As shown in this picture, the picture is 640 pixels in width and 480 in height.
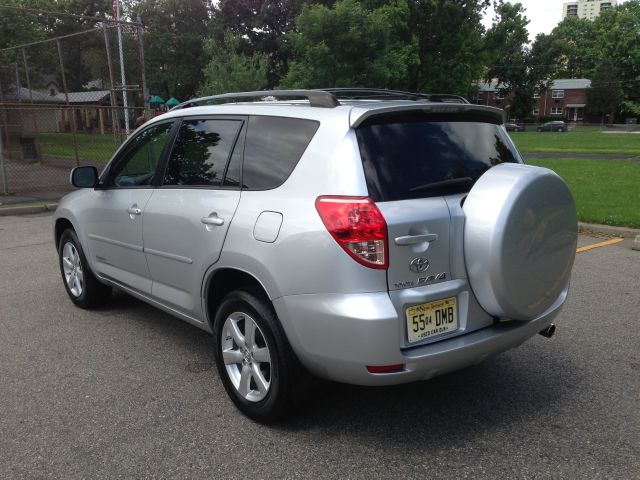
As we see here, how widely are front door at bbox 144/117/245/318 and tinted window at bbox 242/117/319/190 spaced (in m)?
0.10

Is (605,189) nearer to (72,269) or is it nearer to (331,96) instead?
(331,96)

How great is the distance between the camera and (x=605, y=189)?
11.8 meters

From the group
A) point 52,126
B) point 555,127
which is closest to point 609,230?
point 52,126

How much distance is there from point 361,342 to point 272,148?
1246 mm

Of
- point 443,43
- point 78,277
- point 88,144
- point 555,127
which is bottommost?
point 555,127

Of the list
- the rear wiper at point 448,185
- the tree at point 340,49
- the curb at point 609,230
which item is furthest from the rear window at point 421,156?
the tree at point 340,49

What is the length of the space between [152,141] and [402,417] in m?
2.70

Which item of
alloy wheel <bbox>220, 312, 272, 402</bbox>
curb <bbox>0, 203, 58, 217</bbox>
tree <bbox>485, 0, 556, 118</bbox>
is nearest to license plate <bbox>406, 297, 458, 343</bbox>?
alloy wheel <bbox>220, 312, 272, 402</bbox>

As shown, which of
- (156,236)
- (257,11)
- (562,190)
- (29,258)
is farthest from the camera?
(257,11)

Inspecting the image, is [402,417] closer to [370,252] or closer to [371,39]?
[370,252]

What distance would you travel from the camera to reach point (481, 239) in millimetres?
2729

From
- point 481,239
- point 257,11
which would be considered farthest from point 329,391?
point 257,11

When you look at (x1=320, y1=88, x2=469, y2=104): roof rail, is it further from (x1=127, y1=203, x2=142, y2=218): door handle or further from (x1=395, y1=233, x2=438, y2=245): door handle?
(x1=127, y1=203, x2=142, y2=218): door handle

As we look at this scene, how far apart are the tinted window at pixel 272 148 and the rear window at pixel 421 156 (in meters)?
0.37
